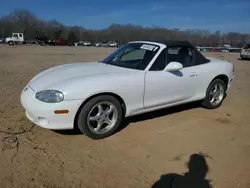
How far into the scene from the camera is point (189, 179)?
9.30 feet

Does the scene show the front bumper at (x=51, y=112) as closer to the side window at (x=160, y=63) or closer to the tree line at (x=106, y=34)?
the side window at (x=160, y=63)

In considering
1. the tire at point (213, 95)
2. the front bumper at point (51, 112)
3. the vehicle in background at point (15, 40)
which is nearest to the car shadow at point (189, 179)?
the front bumper at point (51, 112)

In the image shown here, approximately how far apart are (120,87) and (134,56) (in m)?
1.08

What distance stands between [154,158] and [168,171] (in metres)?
0.32

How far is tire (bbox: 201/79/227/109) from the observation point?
5.13 m

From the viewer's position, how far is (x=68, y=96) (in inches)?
132

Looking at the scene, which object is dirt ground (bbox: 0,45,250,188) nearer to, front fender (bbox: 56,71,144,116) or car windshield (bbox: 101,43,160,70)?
front fender (bbox: 56,71,144,116)

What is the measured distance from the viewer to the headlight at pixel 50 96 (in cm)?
335

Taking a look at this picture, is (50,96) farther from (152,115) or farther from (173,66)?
(152,115)

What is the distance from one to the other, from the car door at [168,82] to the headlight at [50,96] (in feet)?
4.59

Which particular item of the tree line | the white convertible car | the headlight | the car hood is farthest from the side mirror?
the tree line

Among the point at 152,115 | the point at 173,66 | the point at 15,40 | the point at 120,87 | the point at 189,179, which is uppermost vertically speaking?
the point at 15,40

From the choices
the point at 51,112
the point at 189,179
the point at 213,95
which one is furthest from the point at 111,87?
the point at 213,95

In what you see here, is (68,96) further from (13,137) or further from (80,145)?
(13,137)
